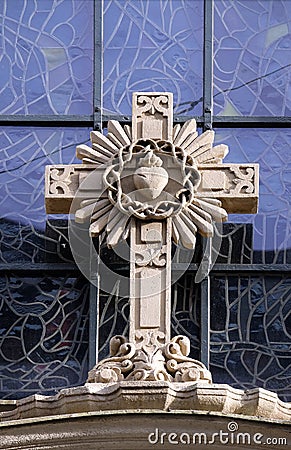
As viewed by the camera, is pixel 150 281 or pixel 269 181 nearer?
pixel 150 281

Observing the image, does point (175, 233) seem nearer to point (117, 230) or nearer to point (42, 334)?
point (117, 230)

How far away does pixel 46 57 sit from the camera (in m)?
11.2

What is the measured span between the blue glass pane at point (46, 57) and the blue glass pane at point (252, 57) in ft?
2.10

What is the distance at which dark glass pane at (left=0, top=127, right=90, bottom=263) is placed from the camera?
420 inches

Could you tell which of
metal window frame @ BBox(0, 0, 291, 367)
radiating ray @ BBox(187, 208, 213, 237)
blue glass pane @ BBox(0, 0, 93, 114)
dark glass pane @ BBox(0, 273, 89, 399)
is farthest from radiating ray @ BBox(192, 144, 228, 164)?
blue glass pane @ BBox(0, 0, 93, 114)

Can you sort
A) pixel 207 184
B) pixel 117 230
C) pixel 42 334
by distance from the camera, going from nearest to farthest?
pixel 117 230 < pixel 207 184 < pixel 42 334

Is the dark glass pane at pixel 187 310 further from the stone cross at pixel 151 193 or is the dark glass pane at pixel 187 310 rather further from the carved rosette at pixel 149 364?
the carved rosette at pixel 149 364

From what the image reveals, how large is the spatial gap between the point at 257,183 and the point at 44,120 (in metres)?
1.39

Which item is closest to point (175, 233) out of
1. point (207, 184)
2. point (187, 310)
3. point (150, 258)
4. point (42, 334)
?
point (150, 258)

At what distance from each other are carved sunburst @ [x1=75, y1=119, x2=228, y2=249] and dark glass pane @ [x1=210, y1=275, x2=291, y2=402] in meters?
0.61

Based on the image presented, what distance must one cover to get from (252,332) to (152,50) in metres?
1.65

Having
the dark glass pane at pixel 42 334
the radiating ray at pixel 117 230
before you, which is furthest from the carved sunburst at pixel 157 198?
the dark glass pane at pixel 42 334

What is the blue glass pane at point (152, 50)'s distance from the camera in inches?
437

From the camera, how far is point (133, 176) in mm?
9992
